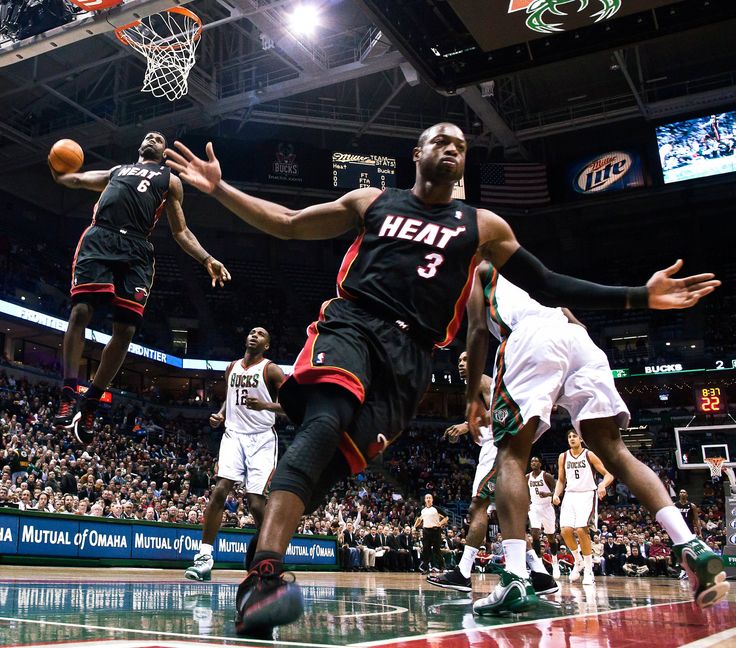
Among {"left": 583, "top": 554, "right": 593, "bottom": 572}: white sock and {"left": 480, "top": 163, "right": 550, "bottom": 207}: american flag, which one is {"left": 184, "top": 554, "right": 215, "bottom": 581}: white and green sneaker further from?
{"left": 480, "top": 163, "right": 550, "bottom": 207}: american flag

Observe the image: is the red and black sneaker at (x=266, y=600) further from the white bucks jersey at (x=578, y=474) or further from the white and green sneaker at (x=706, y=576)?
the white bucks jersey at (x=578, y=474)

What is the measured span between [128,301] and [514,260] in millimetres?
3210

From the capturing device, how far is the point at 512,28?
1011cm

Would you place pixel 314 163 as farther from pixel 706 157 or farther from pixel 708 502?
pixel 708 502

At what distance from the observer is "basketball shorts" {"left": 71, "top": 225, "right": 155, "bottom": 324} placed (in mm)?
5105

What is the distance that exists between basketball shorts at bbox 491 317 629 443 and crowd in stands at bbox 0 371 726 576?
9.37 m

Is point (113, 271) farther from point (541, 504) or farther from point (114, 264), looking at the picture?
point (541, 504)

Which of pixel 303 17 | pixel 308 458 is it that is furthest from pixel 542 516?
pixel 303 17

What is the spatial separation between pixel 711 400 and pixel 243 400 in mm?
24573

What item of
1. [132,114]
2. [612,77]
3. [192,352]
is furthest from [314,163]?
[612,77]

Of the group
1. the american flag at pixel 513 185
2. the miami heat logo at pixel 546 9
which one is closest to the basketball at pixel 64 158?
the miami heat logo at pixel 546 9

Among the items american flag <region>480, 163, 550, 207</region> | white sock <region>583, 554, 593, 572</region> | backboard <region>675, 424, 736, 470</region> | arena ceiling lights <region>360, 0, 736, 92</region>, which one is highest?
american flag <region>480, 163, 550, 207</region>

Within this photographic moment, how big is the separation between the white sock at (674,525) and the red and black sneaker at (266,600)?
6.64 ft

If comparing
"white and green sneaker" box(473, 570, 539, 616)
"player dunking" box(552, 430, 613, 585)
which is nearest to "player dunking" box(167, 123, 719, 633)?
"white and green sneaker" box(473, 570, 539, 616)
